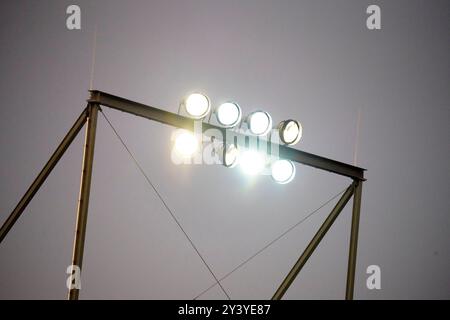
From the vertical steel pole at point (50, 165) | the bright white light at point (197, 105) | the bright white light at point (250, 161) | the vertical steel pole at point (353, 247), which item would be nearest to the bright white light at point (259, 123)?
the bright white light at point (250, 161)

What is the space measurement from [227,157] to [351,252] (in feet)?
8.39

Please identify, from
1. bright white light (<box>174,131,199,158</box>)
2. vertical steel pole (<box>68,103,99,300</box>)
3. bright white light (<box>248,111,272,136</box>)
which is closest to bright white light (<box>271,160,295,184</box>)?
bright white light (<box>248,111,272,136</box>)

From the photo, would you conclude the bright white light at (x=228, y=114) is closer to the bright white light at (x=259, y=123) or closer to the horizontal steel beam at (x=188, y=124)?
the horizontal steel beam at (x=188, y=124)

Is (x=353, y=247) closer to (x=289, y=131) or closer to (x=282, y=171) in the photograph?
(x=282, y=171)

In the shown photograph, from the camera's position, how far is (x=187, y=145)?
21.3 feet

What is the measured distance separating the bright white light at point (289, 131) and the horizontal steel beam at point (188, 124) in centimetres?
14
